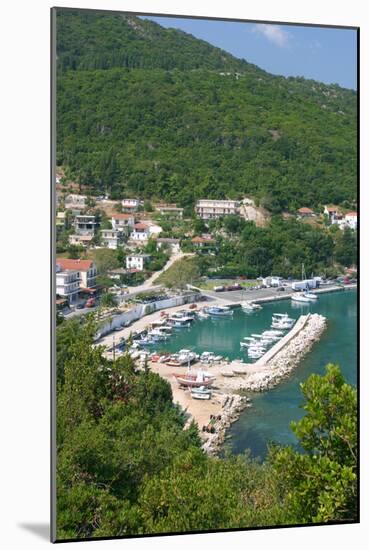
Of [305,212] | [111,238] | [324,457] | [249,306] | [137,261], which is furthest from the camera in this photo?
[305,212]

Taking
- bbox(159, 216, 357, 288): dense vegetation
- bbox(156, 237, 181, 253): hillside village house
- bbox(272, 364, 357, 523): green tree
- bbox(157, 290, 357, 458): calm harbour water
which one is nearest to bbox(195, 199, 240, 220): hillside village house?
bbox(159, 216, 357, 288): dense vegetation

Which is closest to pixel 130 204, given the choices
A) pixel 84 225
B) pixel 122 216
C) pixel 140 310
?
pixel 122 216

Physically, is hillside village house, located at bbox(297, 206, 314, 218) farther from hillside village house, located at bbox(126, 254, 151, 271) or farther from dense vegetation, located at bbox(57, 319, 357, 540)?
dense vegetation, located at bbox(57, 319, 357, 540)

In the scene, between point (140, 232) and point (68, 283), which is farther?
point (140, 232)

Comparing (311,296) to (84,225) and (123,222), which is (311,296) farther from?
(84,225)

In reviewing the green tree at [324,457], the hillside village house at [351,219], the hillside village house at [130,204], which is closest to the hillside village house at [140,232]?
the hillside village house at [130,204]

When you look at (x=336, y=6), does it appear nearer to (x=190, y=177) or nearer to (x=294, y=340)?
(x=190, y=177)
